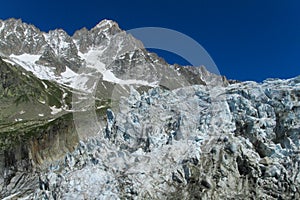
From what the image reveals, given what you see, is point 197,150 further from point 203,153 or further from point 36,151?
point 36,151

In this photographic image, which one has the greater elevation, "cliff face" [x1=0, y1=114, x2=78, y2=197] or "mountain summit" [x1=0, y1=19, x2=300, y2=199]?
"cliff face" [x1=0, y1=114, x2=78, y2=197]

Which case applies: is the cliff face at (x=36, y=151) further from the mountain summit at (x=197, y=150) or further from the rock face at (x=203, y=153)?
the rock face at (x=203, y=153)

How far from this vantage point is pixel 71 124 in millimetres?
113250

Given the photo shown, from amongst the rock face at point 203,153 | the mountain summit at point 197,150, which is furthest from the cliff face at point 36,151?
the rock face at point 203,153

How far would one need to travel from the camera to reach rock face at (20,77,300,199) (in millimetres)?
29875

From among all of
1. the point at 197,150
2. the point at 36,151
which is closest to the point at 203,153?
the point at 197,150

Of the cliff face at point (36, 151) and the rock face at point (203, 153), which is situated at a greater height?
the cliff face at point (36, 151)

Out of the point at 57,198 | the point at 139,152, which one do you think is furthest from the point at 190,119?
the point at 57,198

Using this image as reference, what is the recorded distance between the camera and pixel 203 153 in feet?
105

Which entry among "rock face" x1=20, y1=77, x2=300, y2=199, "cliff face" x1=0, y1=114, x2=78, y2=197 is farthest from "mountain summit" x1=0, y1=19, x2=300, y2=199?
"cliff face" x1=0, y1=114, x2=78, y2=197

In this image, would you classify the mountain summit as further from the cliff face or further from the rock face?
the cliff face

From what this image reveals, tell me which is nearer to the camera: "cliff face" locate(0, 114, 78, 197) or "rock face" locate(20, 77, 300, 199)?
"rock face" locate(20, 77, 300, 199)

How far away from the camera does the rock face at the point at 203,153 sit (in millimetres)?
29875

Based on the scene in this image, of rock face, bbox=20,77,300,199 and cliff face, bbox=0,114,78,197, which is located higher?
cliff face, bbox=0,114,78,197
